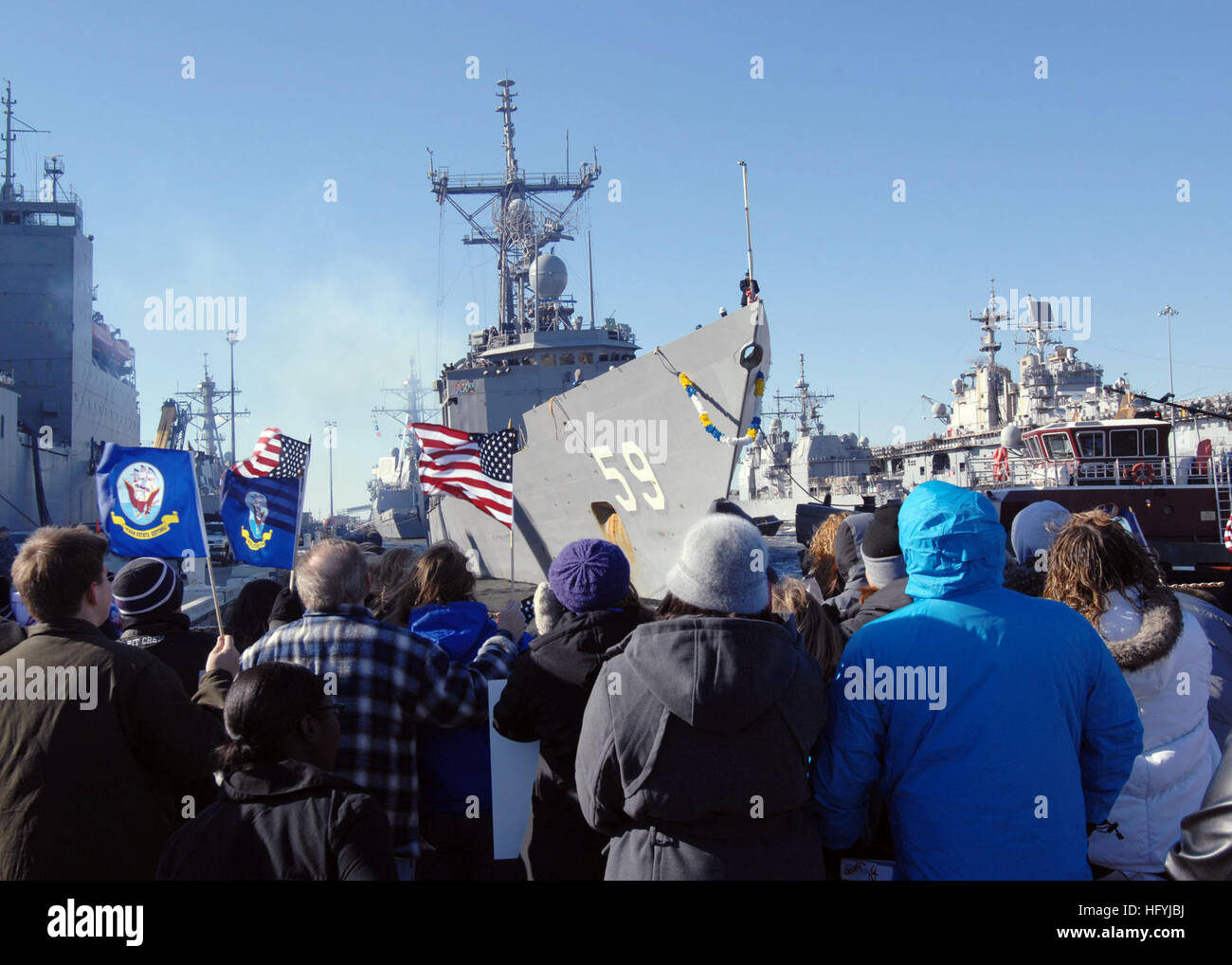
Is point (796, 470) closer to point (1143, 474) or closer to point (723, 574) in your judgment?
point (1143, 474)

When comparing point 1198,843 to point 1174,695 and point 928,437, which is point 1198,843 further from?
point 928,437

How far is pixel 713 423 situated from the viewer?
12523 millimetres

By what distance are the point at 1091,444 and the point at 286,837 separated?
Answer: 23356 mm

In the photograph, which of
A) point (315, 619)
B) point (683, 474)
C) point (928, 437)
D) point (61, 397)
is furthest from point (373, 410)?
point (315, 619)

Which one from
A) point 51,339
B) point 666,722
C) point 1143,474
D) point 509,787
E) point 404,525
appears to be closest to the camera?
point 666,722

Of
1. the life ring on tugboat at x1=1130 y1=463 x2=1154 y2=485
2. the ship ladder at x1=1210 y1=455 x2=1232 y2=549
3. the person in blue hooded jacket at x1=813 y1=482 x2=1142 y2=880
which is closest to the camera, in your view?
the person in blue hooded jacket at x1=813 y1=482 x2=1142 y2=880

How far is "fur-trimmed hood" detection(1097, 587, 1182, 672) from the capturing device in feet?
8.00

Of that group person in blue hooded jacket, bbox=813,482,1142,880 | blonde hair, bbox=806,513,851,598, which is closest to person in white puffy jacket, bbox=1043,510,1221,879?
person in blue hooded jacket, bbox=813,482,1142,880

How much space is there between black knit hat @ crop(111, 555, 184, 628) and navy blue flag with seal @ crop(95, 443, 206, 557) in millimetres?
1877

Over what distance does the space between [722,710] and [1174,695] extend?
1.53 meters

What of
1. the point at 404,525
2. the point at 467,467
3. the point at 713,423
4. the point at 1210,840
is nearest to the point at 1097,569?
the point at 1210,840

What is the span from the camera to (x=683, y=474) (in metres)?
13.3

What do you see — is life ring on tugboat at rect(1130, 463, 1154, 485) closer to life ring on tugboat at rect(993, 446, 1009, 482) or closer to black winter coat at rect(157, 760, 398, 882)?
life ring on tugboat at rect(993, 446, 1009, 482)
